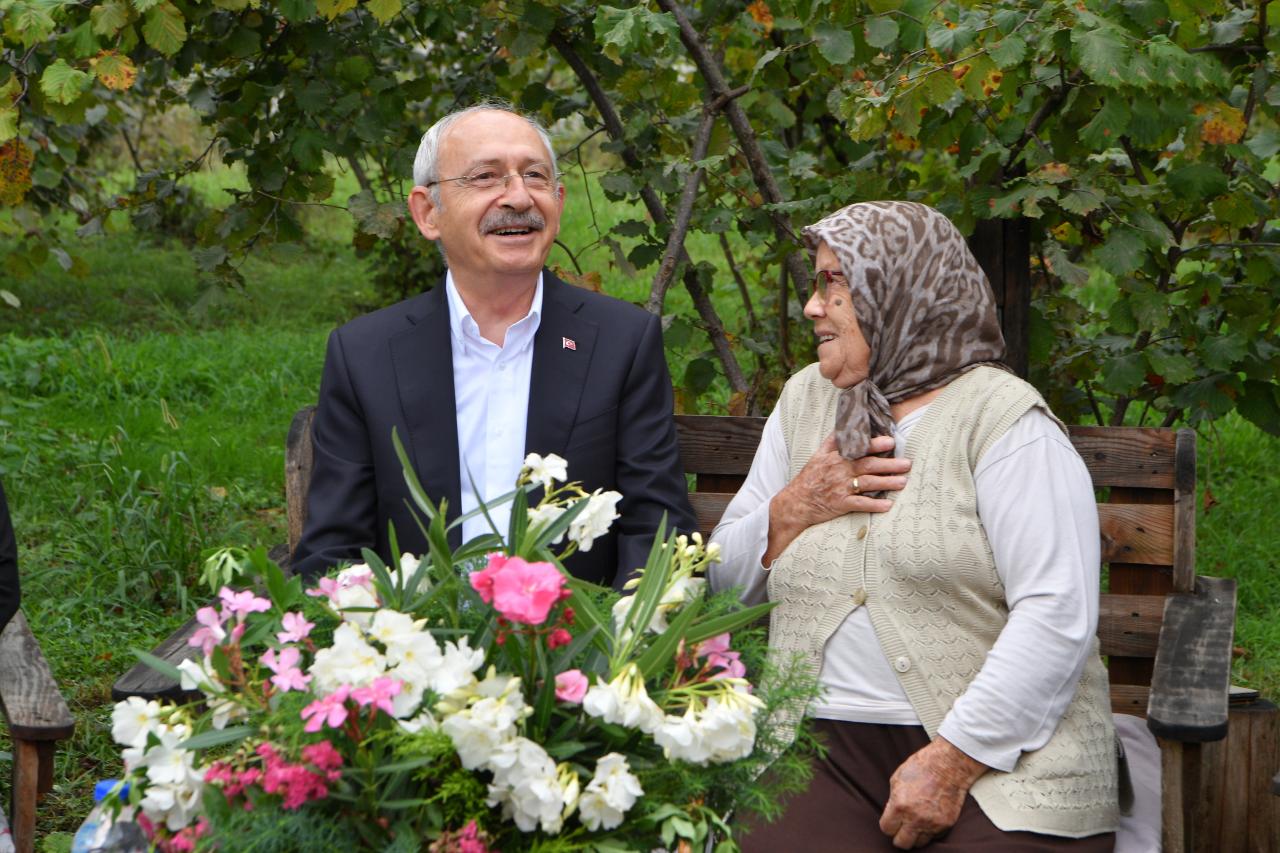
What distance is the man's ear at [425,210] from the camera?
10.2 ft

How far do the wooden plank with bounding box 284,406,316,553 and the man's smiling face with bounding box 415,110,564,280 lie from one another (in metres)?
0.60

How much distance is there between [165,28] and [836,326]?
75.4 inches

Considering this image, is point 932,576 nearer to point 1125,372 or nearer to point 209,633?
point 209,633

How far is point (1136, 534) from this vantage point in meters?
3.12

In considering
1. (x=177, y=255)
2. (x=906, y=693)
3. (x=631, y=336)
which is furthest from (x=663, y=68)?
(x=177, y=255)

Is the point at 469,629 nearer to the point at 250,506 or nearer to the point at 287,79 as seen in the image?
the point at 287,79

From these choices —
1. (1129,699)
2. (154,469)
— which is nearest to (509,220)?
(1129,699)

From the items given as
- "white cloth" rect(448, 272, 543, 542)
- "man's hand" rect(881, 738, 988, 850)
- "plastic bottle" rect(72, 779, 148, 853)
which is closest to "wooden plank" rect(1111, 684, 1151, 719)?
"man's hand" rect(881, 738, 988, 850)

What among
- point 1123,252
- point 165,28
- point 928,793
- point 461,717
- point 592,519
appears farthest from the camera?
point 165,28

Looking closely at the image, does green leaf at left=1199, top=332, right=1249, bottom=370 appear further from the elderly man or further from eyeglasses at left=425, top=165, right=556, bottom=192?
eyeglasses at left=425, top=165, right=556, bottom=192

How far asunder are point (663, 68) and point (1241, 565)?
109 inches

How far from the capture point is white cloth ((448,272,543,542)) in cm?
308

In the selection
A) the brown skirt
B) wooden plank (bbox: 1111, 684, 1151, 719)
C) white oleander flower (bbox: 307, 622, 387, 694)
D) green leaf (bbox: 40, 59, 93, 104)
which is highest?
green leaf (bbox: 40, 59, 93, 104)

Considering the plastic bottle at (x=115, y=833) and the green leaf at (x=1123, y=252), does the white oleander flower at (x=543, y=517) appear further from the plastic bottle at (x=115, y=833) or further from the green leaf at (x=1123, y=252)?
the green leaf at (x=1123, y=252)
